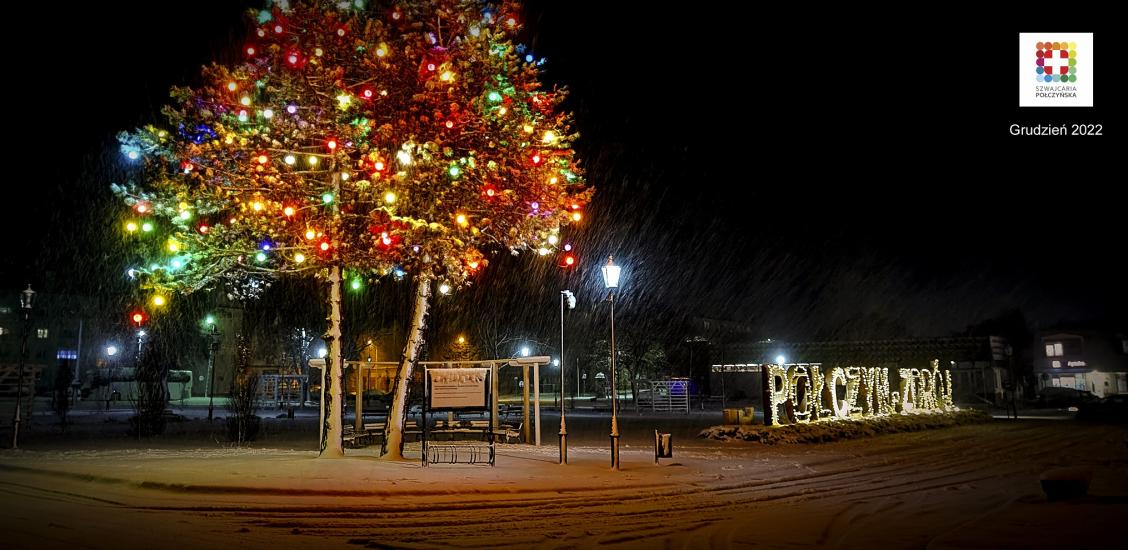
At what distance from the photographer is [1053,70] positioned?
1938 centimetres

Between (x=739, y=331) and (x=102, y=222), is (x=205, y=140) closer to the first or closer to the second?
(x=102, y=222)

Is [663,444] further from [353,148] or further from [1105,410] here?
[1105,410]

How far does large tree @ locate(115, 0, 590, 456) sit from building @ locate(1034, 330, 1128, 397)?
237 ft

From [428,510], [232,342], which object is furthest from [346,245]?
[232,342]

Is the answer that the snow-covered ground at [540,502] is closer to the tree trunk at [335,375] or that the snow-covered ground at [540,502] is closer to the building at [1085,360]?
the tree trunk at [335,375]

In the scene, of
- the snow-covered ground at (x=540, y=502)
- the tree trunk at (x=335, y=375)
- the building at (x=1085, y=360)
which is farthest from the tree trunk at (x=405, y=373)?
the building at (x=1085, y=360)

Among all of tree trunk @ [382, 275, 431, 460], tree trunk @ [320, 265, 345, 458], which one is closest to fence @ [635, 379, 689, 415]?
tree trunk @ [382, 275, 431, 460]

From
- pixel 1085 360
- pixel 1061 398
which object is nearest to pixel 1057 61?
pixel 1061 398

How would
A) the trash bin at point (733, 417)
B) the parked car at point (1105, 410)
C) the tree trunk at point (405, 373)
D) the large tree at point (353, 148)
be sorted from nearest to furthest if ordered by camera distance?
the large tree at point (353, 148) → the tree trunk at point (405, 373) → the trash bin at point (733, 417) → the parked car at point (1105, 410)

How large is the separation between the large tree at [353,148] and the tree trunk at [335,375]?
0.14 ft

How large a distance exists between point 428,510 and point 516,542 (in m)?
2.52

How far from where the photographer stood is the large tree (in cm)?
1441

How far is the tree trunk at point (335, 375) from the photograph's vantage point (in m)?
16.0

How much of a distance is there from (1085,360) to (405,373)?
76626 mm
